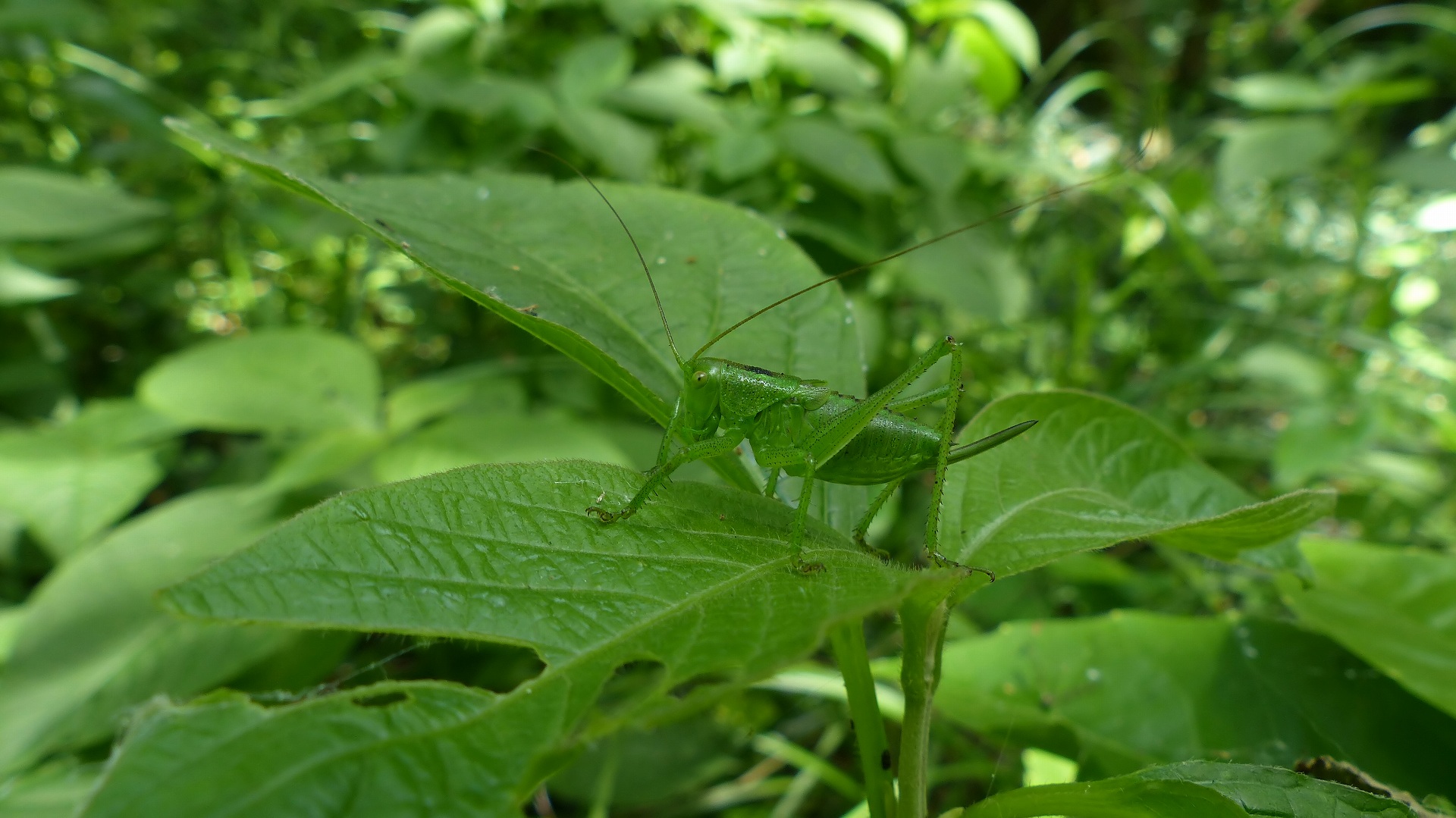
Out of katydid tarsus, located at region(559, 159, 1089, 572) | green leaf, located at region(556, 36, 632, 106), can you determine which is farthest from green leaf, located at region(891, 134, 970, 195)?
katydid tarsus, located at region(559, 159, 1089, 572)

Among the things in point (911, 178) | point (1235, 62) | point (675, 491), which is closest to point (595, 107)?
point (911, 178)

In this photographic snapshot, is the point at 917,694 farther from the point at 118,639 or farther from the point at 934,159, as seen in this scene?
the point at 934,159

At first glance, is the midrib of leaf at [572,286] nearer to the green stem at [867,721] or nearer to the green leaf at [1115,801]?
the green stem at [867,721]

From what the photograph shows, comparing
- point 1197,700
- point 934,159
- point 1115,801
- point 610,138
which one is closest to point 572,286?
point 1115,801

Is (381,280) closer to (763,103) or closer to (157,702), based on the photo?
(763,103)

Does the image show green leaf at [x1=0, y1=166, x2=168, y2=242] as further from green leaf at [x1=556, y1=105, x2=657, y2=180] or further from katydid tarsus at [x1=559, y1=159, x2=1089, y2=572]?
katydid tarsus at [x1=559, y1=159, x2=1089, y2=572]

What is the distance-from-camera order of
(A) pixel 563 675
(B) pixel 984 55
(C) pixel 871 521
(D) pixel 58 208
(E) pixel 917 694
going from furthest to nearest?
1. (B) pixel 984 55
2. (D) pixel 58 208
3. (C) pixel 871 521
4. (E) pixel 917 694
5. (A) pixel 563 675

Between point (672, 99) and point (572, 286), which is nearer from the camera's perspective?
point (572, 286)
